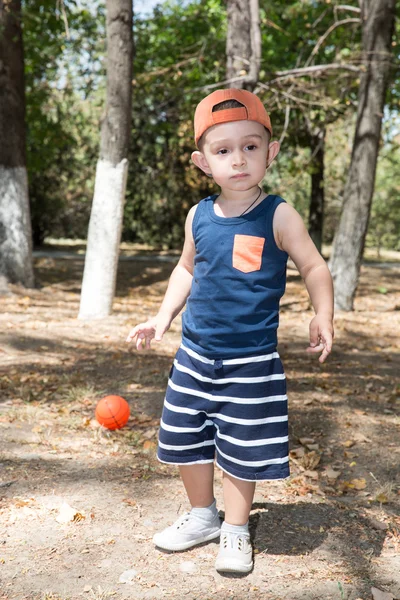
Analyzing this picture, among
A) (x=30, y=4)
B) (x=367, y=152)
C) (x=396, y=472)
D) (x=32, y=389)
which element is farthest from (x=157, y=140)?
(x=396, y=472)

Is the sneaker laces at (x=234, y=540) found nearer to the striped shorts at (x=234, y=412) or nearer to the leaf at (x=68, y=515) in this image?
the striped shorts at (x=234, y=412)

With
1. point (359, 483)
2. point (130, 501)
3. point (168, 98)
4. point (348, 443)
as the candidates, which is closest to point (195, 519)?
point (130, 501)

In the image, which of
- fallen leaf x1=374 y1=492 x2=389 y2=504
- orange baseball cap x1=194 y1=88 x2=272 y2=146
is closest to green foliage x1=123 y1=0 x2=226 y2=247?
fallen leaf x1=374 y1=492 x2=389 y2=504

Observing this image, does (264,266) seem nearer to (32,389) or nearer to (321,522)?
(321,522)

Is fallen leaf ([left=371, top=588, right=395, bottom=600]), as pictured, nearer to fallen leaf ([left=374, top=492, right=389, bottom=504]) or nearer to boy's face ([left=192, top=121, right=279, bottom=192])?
fallen leaf ([left=374, top=492, right=389, bottom=504])

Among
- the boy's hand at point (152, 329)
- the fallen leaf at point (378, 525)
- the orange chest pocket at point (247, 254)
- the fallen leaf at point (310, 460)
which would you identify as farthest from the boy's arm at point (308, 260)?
the fallen leaf at point (310, 460)

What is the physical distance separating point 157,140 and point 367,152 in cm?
1091

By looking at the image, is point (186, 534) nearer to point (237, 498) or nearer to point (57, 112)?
point (237, 498)

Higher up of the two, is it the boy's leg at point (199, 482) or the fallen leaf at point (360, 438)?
the boy's leg at point (199, 482)

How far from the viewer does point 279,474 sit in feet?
9.29

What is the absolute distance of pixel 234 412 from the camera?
279 cm

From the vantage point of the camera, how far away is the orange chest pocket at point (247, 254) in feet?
8.96

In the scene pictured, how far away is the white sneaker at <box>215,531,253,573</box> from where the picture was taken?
9.37ft

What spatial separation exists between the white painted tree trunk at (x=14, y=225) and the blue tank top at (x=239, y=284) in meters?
8.48
